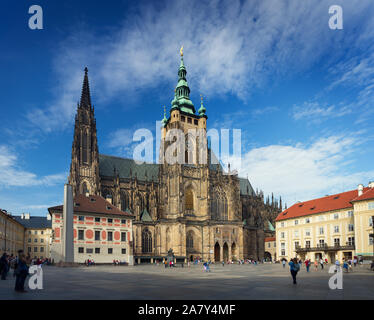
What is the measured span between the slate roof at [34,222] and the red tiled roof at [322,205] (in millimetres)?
64699

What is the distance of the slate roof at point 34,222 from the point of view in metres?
99.1

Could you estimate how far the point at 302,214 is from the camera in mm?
65188

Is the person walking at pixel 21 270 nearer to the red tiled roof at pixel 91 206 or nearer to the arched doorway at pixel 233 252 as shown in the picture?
the red tiled roof at pixel 91 206

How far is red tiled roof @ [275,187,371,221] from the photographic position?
58531mm

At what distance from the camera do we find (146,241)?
258ft

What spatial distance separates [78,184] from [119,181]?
10.9 m

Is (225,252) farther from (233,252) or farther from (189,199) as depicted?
(189,199)

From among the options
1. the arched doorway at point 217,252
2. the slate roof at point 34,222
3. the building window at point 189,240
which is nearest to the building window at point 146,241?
the building window at point 189,240

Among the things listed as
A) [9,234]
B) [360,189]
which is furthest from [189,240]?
[360,189]

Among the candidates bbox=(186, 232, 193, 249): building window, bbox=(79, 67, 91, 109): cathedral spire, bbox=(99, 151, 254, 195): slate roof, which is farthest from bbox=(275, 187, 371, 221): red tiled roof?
bbox=(79, 67, 91, 109): cathedral spire

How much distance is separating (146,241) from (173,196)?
11.3 m

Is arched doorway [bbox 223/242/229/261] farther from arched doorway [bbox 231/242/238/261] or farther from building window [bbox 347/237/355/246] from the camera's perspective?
building window [bbox 347/237/355/246]
